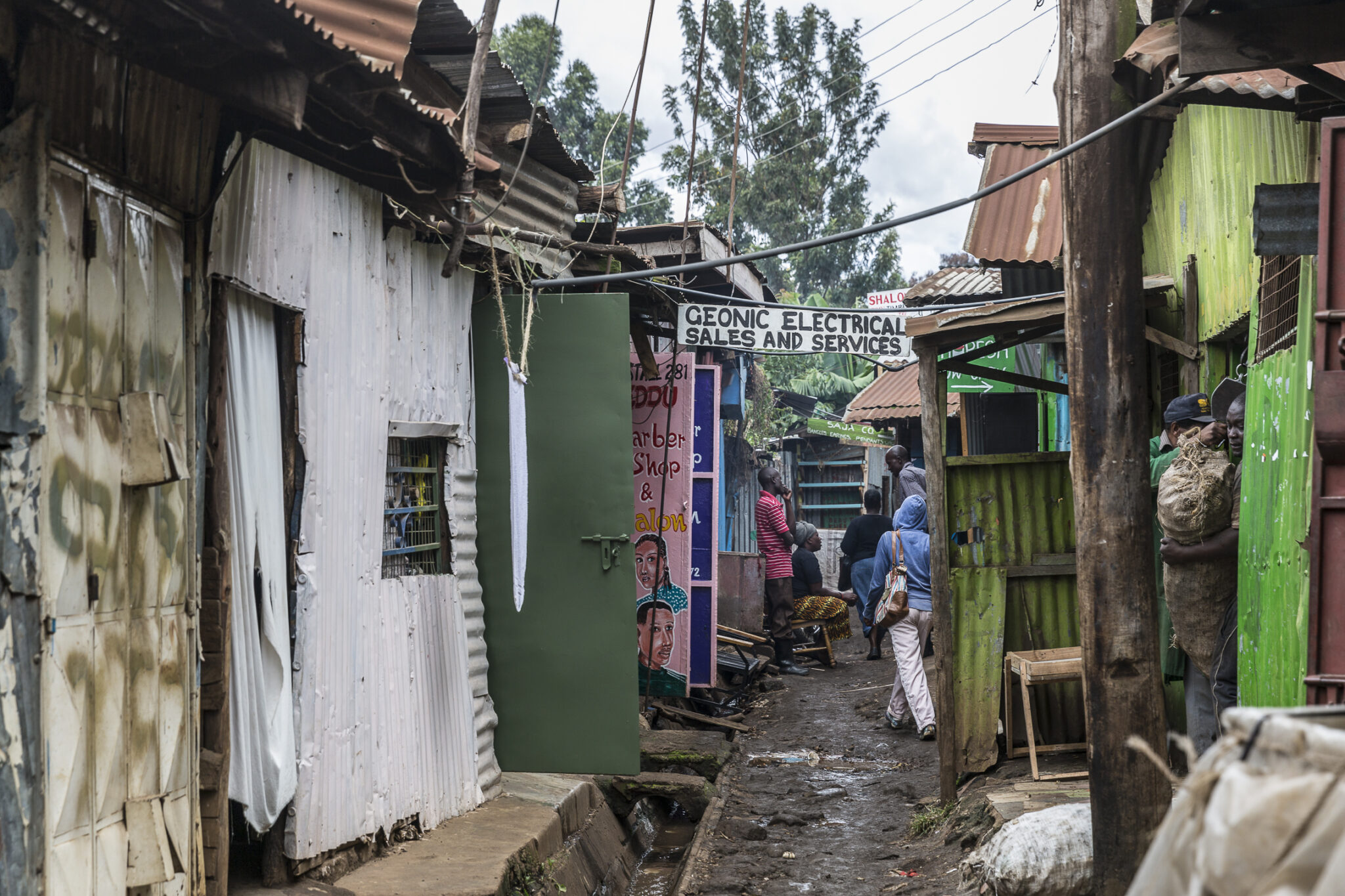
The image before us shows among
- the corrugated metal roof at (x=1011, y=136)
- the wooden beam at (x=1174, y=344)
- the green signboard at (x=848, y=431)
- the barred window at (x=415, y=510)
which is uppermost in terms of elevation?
the corrugated metal roof at (x=1011, y=136)

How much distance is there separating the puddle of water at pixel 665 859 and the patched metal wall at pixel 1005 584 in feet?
6.52

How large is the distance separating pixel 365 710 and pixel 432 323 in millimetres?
2146

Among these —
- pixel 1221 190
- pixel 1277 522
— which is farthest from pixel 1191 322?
pixel 1277 522

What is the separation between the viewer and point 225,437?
4379 mm

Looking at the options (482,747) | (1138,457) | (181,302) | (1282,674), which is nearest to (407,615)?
(482,747)

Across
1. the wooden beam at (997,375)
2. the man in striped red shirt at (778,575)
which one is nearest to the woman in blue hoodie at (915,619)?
the wooden beam at (997,375)

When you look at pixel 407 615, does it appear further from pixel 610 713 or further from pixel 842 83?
pixel 842 83

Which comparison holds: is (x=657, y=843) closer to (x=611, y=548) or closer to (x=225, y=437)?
(x=611, y=548)

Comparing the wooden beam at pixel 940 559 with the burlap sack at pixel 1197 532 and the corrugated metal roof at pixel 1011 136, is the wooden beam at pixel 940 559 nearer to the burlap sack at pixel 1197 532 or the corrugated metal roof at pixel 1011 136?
the burlap sack at pixel 1197 532

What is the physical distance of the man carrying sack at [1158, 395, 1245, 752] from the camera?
494 cm

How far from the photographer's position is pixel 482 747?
660cm

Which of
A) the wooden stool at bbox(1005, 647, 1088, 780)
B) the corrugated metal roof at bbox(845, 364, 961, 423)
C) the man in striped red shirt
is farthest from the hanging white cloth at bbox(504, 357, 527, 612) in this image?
the corrugated metal roof at bbox(845, 364, 961, 423)

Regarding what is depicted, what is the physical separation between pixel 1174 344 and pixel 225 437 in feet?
18.0

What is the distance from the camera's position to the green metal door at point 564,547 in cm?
677
